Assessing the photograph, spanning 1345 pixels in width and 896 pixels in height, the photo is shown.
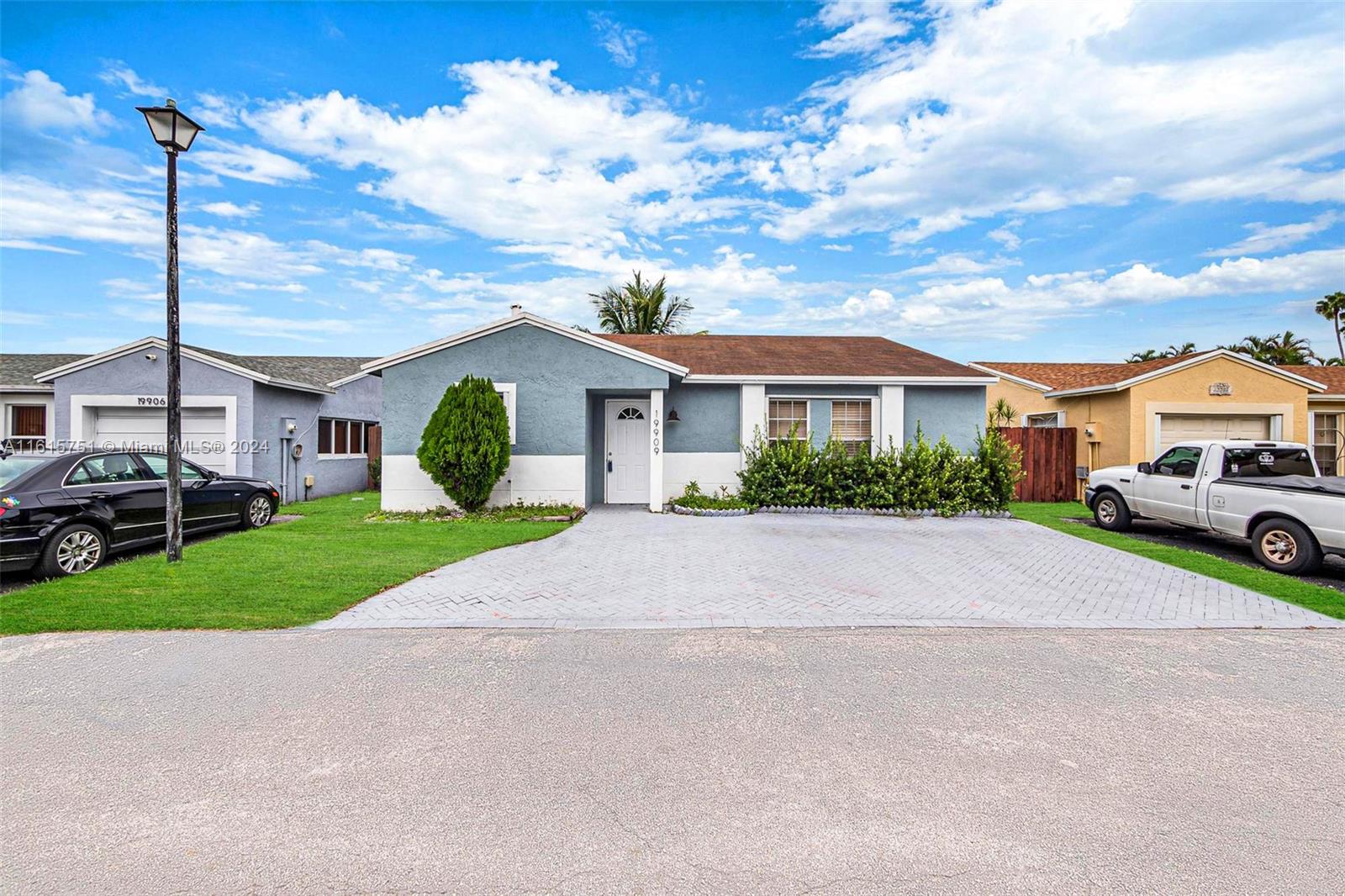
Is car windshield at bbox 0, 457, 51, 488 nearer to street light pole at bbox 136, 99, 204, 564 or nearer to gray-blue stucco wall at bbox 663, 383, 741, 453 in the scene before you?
street light pole at bbox 136, 99, 204, 564

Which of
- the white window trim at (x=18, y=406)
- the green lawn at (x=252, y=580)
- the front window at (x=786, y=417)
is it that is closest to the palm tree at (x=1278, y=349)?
the front window at (x=786, y=417)

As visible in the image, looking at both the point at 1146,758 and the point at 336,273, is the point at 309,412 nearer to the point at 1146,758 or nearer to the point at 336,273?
the point at 336,273

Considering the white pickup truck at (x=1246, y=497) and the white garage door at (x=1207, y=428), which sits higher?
the white garage door at (x=1207, y=428)

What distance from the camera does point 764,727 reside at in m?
3.88

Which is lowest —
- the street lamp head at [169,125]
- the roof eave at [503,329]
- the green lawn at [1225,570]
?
the green lawn at [1225,570]

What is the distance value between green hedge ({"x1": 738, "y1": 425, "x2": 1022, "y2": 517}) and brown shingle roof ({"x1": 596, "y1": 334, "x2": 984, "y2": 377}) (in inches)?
76.7

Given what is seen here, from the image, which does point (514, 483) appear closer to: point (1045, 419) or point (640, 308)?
point (1045, 419)

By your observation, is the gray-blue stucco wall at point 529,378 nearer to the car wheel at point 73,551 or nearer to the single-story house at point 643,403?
the single-story house at point 643,403

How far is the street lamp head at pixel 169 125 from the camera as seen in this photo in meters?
7.78

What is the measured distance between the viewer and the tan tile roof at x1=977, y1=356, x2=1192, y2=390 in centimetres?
1731

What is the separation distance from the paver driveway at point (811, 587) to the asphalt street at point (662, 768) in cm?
95

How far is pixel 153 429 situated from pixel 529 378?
9.88 metres

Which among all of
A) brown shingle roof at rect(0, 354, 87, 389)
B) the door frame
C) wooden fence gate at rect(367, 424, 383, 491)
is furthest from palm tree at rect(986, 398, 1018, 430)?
brown shingle roof at rect(0, 354, 87, 389)

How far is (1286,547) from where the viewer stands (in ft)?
29.0
